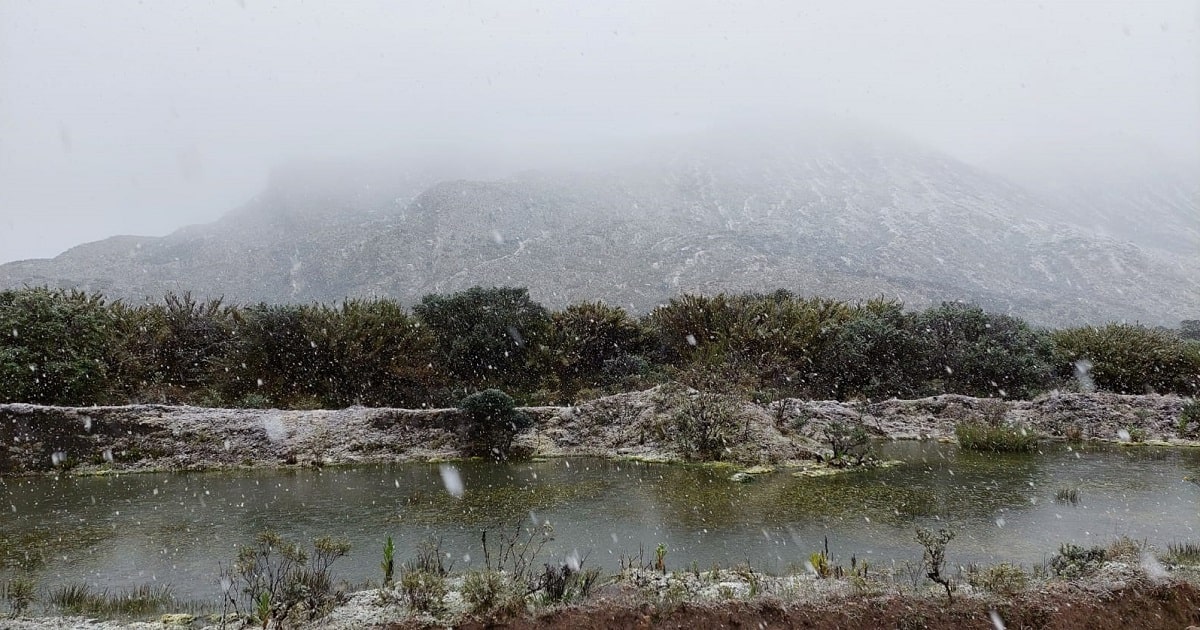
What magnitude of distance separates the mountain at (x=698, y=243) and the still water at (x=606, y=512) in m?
50.7

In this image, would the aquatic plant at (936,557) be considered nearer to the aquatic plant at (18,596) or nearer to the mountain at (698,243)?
the aquatic plant at (18,596)

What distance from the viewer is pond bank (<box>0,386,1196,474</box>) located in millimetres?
11969

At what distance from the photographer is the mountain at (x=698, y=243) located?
253 feet

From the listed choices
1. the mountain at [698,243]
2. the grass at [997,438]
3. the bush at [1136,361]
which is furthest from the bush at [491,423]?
the mountain at [698,243]

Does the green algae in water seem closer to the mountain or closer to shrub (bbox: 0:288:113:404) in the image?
shrub (bbox: 0:288:113:404)

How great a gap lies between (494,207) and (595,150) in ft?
242

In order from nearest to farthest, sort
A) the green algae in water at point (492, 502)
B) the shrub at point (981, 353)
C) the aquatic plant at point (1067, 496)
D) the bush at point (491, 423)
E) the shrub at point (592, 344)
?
1. the green algae in water at point (492, 502)
2. the aquatic plant at point (1067, 496)
3. the bush at point (491, 423)
4. the shrub at point (981, 353)
5. the shrub at point (592, 344)

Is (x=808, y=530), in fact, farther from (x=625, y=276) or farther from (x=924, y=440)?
(x=625, y=276)

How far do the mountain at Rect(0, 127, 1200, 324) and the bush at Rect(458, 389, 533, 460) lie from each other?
48.0 m

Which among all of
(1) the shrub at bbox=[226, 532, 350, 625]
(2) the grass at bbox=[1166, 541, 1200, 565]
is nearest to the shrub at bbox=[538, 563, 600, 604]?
(1) the shrub at bbox=[226, 532, 350, 625]

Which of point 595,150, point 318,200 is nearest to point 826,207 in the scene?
point 595,150

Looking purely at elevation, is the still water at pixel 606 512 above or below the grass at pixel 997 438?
above

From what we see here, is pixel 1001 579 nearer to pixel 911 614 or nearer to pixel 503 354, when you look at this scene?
pixel 911 614

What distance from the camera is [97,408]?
1255 cm
